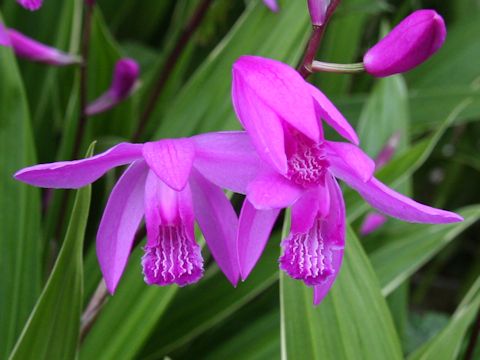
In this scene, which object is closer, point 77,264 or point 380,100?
point 77,264

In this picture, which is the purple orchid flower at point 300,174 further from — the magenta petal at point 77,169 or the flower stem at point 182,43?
the flower stem at point 182,43

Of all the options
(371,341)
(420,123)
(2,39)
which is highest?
(2,39)

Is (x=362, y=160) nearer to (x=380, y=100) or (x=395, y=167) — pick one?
(x=395, y=167)

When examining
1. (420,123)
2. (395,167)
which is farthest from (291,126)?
(420,123)

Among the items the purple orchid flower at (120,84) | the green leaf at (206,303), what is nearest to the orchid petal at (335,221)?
the green leaf at (206,303)

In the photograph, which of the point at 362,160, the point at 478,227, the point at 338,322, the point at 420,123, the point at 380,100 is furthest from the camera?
the point at 478,227

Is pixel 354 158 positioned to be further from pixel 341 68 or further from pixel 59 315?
pixel 59 315
